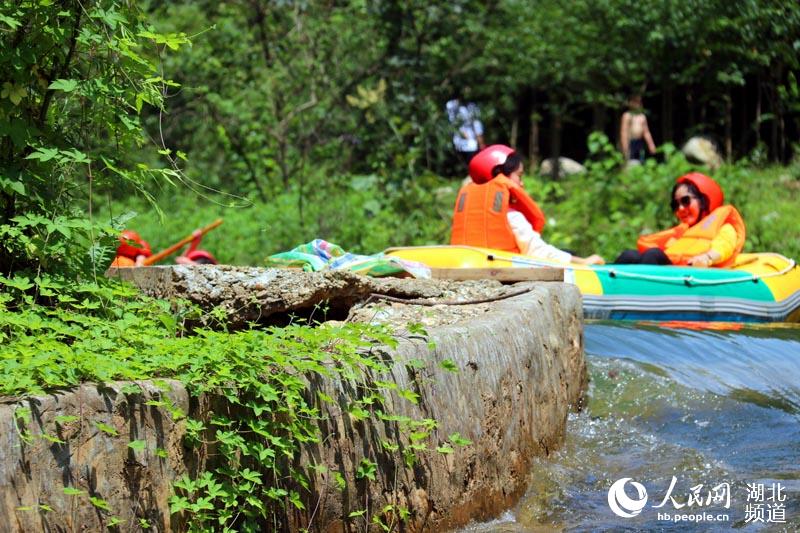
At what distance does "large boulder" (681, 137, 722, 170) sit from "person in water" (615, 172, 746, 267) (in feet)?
22.9

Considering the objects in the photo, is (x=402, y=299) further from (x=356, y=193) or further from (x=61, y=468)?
(x=356, y=193)

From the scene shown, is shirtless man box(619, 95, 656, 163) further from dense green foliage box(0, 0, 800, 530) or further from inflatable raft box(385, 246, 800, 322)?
inflatable raft box(385, 246, 800, 322)

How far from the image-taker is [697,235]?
409 inches

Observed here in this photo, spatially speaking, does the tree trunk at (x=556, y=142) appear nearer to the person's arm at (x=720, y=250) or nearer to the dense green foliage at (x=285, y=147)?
the dense green foliage at (x=285, y=147)

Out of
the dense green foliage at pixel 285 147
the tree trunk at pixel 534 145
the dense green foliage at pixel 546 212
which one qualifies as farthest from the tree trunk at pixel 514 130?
the dense green foliage at pixel 546 212

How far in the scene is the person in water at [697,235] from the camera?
33.3 ft

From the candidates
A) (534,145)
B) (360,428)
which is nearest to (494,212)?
(360,428)

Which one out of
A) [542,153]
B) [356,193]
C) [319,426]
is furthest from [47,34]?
[542,153]

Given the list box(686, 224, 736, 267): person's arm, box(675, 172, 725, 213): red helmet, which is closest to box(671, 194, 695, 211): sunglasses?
box(675, 172, 725, 213): red helmet

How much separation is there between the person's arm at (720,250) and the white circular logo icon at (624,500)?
525 cm

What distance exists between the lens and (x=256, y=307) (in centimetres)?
480

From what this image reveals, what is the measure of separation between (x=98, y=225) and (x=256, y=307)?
0.83 meters

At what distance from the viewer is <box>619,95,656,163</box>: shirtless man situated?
16.8 metres

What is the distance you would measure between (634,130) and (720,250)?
7.22m
